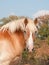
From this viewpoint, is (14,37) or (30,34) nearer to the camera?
(30,34)

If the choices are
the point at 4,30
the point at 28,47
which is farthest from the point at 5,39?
the point at 28,47

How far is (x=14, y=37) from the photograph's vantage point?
6766 millimetres

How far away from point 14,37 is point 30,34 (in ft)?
1.96

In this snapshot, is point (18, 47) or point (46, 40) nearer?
point (18, 47)

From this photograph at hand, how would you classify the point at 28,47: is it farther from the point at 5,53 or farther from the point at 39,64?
the point at 39,64

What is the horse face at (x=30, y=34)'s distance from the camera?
6.30 m

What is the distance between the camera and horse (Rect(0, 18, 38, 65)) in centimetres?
638

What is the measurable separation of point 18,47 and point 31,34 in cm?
71

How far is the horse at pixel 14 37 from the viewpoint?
6.38m

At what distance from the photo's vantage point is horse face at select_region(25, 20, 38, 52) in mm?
6301

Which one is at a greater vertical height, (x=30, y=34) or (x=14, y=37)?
(x=30, y=34)

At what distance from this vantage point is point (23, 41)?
683cm

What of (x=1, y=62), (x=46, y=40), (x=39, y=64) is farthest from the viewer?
(x=46, y=40)

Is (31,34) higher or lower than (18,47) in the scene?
higher
